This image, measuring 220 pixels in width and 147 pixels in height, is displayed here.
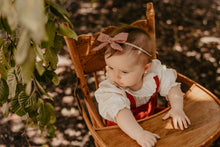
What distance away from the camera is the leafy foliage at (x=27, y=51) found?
382 mm

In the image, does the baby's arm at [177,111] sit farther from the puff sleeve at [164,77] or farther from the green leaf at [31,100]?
the green leaf at [31,100]

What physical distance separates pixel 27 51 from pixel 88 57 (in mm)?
Answer: 1086

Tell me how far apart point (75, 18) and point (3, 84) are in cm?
283

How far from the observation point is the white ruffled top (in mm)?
1308

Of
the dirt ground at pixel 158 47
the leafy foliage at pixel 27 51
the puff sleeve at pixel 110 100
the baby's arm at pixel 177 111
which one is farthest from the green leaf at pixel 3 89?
the dirt ground at pixel 158 47

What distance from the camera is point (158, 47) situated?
3.32 metres

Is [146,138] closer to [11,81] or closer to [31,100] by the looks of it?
[31,100]

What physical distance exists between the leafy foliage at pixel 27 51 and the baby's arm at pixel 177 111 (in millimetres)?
715

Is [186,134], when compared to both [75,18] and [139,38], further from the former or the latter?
[75,18]

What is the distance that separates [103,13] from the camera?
148 inches

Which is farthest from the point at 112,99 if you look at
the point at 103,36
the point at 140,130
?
the point at 103,36

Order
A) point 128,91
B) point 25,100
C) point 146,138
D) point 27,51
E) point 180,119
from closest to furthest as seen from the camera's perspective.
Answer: point 27,51, point 25,100, point 146,138, point 180,119, point 128,91

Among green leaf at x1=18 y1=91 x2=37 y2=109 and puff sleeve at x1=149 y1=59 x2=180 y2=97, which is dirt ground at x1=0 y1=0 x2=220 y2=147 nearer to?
puff sleeve at x1=149 y1=59 x2=180 y2=97

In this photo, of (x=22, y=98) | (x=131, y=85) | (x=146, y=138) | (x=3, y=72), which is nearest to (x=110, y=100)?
(x=131, y=85)
